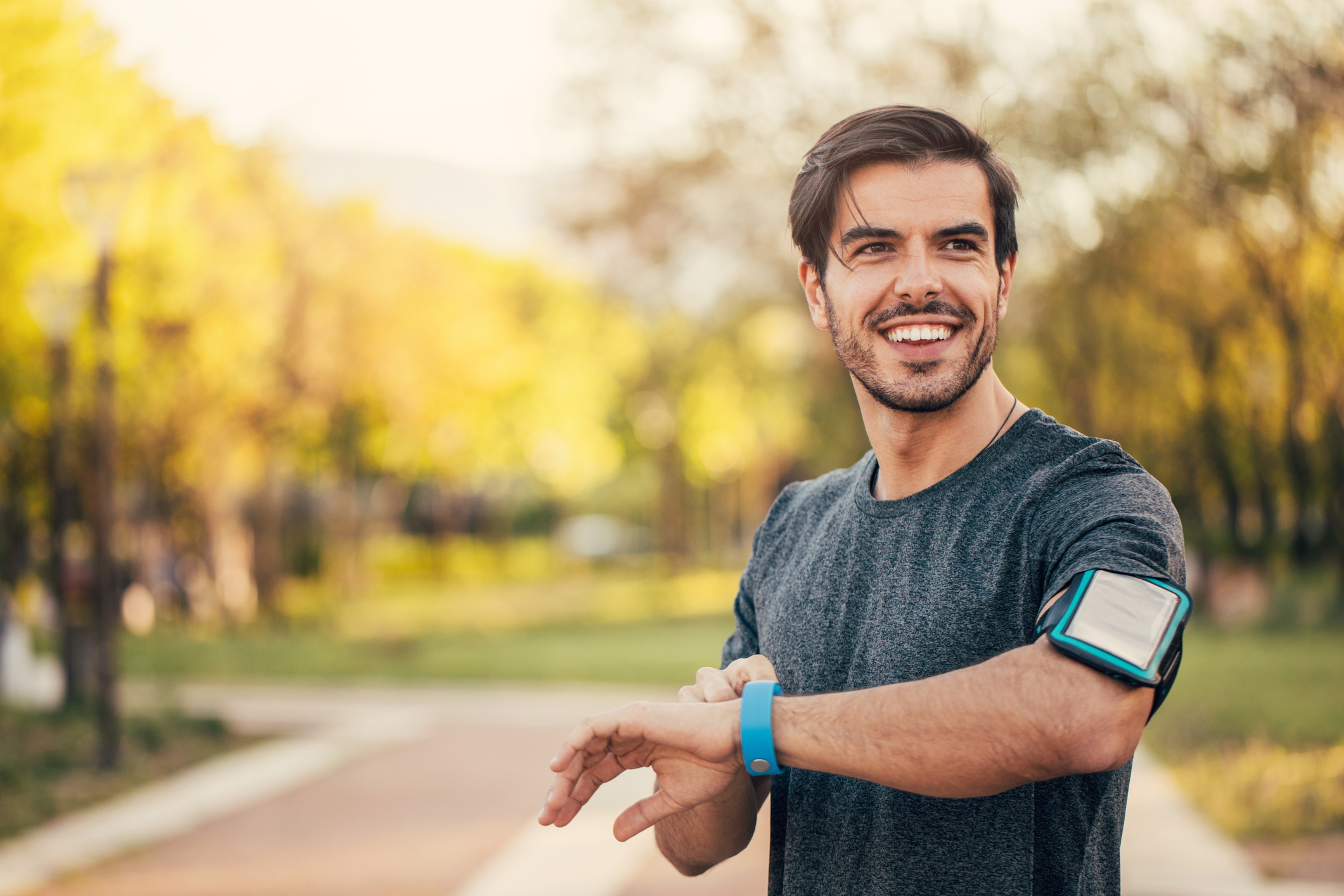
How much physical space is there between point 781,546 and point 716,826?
493mm

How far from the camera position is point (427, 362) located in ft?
74.3

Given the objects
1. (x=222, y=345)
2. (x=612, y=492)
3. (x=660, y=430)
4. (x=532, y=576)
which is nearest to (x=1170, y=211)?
(x=222, y=345)

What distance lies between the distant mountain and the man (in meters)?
16.4

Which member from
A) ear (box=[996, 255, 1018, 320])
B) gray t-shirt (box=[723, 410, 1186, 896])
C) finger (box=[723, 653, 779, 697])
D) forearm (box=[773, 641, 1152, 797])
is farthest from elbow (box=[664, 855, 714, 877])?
ear (box=[996, 255, 1018, 320])

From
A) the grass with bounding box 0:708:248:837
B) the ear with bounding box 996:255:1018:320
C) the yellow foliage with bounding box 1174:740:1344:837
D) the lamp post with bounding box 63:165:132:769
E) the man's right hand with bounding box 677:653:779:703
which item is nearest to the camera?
the man's right hand with bounding box 677:653:779:703

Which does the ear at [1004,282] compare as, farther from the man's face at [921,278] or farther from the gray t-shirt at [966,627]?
the gray t-shirt at [966,627]

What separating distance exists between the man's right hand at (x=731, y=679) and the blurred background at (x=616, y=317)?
42.2 inches

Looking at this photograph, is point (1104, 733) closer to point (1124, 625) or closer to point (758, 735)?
point (1124, 625)

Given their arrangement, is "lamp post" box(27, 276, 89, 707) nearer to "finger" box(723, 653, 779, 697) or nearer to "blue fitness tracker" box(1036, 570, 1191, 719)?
"finger" box(723, 653, 779, 697)

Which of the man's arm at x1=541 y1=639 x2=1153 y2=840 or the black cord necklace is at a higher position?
the black cord necklace

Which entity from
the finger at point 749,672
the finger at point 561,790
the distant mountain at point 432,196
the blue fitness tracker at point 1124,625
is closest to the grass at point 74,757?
the finger at point 561,790

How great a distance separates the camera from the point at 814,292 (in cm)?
189

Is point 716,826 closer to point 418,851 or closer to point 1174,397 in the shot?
point 418,851

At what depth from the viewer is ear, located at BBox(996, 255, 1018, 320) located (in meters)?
1.75
